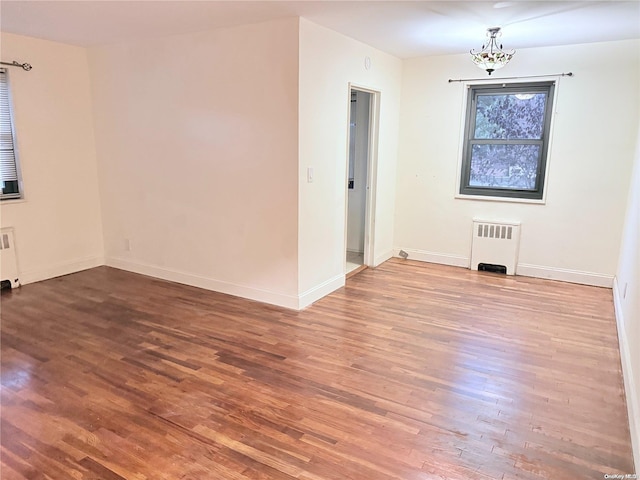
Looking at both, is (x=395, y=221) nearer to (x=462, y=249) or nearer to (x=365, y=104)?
(x=462, y=249)

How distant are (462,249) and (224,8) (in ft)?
12.4

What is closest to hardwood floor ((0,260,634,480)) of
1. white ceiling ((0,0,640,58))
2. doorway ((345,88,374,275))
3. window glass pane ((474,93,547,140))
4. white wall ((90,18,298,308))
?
white wall ((90,18,298,308))

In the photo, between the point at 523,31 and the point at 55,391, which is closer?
the point at 55,391

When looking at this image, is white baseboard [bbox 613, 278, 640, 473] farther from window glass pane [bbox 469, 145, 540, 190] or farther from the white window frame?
Answer: window glass pane [bbox 469, 145, 540, 190]

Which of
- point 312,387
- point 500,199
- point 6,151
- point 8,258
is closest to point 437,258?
point 500,199

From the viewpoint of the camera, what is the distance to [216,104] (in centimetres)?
407

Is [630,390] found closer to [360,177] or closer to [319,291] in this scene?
[319,291]

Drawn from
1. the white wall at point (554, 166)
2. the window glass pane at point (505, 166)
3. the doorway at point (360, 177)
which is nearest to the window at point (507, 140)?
the window glass pane at point (505, 166)

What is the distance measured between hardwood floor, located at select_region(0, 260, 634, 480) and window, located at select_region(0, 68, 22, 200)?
1090 mm

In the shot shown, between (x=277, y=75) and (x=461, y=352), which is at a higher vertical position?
(x=277, y=75)

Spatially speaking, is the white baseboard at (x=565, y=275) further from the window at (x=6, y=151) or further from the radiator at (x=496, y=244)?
the window at (x=6, y=151)

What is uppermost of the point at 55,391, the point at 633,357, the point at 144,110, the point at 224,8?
the point at 224,8

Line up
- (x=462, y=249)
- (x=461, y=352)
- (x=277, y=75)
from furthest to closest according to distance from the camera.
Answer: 1. (x=462, y=249)
2. (x=277, y=75)
3. (x=461, y=352)

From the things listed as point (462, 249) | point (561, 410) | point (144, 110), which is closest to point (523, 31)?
point (462, 249)
